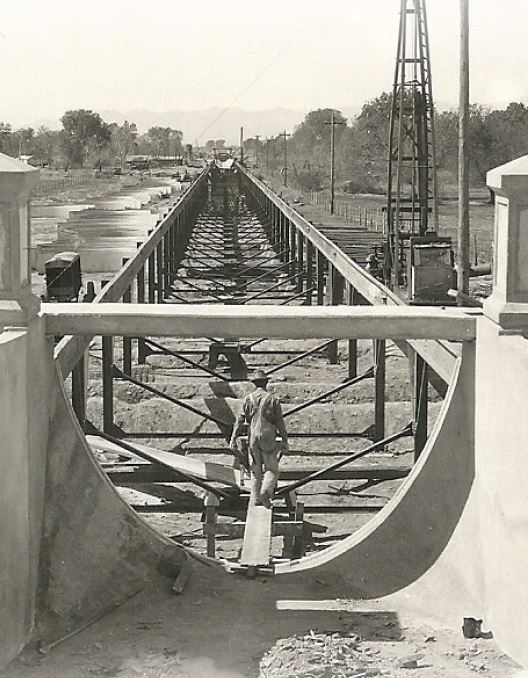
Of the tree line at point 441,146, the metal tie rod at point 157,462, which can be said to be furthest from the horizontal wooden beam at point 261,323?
the tree line at point 441,146

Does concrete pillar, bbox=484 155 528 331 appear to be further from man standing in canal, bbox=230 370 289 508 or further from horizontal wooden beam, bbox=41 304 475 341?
man standing in canal, bbox=230 370 289 508

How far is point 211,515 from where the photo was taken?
951cm

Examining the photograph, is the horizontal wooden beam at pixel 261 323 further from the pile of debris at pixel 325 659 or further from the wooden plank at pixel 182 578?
the pile of debris at pixel 325 659

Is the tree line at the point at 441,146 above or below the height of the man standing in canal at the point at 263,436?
above

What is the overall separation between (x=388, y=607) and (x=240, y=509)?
12.0ft

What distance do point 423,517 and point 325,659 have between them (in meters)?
1.35

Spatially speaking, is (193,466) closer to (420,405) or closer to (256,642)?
(420,405)

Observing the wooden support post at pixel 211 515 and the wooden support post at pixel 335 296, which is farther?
the wooden support post at pixel 335 296

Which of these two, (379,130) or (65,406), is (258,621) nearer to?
(65,406)

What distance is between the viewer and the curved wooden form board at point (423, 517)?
21.6 ft

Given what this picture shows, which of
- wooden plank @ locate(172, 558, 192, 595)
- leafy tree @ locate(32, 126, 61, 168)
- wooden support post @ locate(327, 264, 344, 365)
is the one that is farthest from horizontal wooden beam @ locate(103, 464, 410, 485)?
leafy tree @ locate(32, 126, 61, 168)

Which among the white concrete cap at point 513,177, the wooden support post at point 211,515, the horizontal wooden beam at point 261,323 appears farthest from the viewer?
the wooden support post at point 211,515

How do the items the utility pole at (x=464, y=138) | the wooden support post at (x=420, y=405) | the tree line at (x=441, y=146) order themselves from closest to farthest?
the wooden support post at (x=420, y=405)
the utility pole at (x=464, y=138)
the tree line at (x=441, y=146)

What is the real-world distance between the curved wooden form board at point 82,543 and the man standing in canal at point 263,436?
1.41 metres
